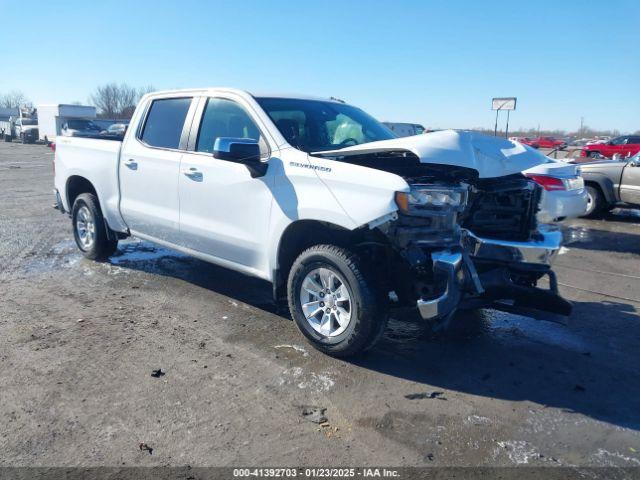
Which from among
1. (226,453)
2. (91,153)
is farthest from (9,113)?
(226,453)

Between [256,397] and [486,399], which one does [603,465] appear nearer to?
[486,399]

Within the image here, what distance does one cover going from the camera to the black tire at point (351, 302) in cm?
381

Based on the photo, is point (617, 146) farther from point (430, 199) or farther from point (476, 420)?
point (476, 420)

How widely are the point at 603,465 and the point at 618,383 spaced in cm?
114

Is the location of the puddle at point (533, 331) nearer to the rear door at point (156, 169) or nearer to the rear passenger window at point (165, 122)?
the rear door at point (156, 169)

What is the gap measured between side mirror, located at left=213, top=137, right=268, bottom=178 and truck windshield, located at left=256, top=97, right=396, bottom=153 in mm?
339

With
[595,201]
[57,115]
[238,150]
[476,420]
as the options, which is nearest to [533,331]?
[476,420]

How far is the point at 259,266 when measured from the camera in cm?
455

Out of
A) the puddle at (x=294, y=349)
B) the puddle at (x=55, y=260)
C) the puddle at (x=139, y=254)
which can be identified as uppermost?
the puddle at (x=139, y=254)

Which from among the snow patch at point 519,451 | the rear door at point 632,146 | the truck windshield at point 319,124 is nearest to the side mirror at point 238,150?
the truck windshield at point 319,124

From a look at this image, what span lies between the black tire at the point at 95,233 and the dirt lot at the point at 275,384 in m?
0.69

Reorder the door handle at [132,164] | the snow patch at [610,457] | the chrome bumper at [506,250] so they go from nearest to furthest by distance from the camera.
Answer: the snow patch at [610,457]
the chrome bumper at [506,250]
the door handle at [132,164]

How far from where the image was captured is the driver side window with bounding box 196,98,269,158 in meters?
4.78

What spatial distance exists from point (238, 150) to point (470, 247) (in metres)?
1.90
